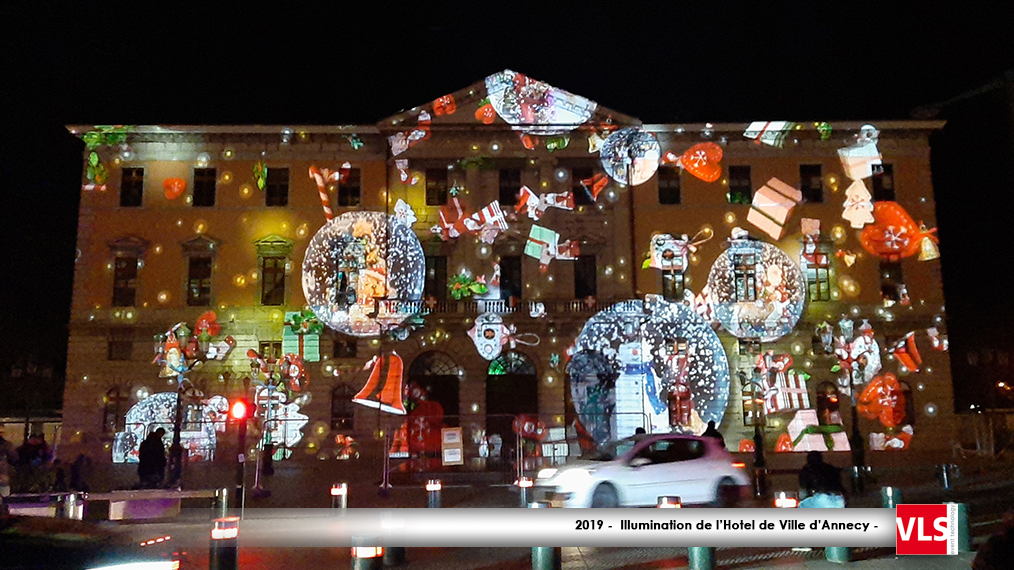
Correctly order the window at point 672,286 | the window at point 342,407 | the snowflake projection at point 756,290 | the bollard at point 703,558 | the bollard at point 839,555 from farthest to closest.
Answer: the window at point 672,286 < the snowflake projection at point 756,290 < the window at point 342,407 < the bollard at point 839,555 < the bollard at point 703,558

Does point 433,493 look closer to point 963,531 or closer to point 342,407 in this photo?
point 963,531

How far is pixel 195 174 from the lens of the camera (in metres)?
31.8

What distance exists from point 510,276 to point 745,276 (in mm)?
9804

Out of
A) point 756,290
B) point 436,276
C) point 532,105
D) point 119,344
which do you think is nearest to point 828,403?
point 756,290

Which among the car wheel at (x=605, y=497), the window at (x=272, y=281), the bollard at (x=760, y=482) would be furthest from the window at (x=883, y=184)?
the window at (x=272, y=281)

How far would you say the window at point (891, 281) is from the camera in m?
31.1

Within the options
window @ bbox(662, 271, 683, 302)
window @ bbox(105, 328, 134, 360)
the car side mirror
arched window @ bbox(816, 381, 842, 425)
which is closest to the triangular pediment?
window @ bbox(662, 271, 683, 302)

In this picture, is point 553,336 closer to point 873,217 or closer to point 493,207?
point 493,207

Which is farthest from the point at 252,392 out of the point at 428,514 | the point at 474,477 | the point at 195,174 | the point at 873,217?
the point at 873,217

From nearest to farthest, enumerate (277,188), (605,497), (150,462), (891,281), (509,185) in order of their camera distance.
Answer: (605,497), (150,462), (891,281), (277,188), (509,185)

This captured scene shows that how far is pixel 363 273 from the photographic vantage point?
3039 centimetres

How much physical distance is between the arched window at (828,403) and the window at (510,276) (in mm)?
12918

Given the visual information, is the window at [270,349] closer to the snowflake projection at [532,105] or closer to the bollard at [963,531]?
the snowflake projection at [532,105]

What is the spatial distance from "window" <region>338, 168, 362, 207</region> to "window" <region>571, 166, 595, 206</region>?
30.3 feet
